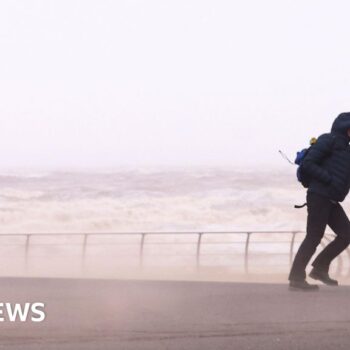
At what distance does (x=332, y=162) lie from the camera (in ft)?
21.9

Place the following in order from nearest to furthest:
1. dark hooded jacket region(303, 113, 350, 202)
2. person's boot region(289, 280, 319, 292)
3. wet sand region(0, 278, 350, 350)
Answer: wet sand region(0, 278, 350, 350)
dark hooded jacket region(303, 113, 350, 202)
person's boot region(289, 280, 319, 292)

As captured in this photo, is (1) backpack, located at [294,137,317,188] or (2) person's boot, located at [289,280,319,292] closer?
(1) backpack, located at [294,137,317,188]

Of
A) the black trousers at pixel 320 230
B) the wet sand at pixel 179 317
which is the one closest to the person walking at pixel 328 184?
the black trousers at pixel 320 230

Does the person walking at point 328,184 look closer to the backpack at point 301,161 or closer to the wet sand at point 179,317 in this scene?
the backpack at point 301,161

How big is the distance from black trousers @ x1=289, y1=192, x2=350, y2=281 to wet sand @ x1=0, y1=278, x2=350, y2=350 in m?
0.26

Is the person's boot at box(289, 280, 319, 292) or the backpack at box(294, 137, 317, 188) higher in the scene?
the backpack at box(294, 137, 317, 188)

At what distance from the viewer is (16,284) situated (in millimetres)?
8039

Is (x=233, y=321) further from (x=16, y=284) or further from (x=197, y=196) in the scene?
(x=197, y=196)

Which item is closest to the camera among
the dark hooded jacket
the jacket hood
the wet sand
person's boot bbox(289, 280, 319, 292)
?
the wet sand

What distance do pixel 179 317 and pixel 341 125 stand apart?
208cm

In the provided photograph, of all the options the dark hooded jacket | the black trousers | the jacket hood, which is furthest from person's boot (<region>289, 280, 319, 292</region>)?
the jacket hood

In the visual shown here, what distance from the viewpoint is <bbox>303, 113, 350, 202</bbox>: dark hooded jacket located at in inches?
260

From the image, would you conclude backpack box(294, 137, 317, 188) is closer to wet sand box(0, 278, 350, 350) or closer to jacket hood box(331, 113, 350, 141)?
jacket hood box(331, 113, 350, 141)

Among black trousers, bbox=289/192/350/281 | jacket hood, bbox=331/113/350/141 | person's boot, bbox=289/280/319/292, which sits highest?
jacket hood, bbox=331/113/350/141
